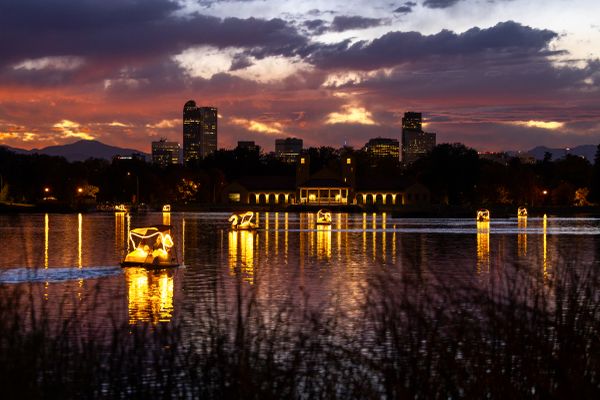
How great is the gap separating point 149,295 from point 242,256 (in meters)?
18.2

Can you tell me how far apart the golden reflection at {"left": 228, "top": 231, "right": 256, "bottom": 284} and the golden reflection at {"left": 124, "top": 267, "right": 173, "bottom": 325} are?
8.94ft

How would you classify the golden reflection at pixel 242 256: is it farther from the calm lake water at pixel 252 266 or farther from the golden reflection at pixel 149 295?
the golden reflection at pixel 149 295

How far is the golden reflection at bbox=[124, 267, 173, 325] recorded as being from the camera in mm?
22844

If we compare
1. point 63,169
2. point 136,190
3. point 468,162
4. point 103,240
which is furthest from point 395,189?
point 103,240

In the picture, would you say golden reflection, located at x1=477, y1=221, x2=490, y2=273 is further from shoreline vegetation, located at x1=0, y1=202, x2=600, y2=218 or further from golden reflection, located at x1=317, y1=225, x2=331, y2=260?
shoreline vegetation, located at x1=0, y1=202, x2=600, y2=218

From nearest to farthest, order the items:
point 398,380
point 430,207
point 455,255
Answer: point 398,380
point 455,255
point 430,207

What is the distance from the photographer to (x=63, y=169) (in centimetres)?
19725

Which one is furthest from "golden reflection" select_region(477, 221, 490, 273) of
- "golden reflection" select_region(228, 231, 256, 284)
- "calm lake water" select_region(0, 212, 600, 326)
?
"golden reflection" select_region(228, 231, 256, 284)

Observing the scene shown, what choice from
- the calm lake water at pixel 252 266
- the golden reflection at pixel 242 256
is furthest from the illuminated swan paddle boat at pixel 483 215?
the golden reflection at pixel 242 256

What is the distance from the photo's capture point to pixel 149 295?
2742 cm

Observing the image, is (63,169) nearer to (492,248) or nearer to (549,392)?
(492,248)

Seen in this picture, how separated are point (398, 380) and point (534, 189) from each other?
598 feet

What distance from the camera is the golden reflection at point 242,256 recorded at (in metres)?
35.7

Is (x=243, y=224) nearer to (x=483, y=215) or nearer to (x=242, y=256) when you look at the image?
(x=242, y=256)
